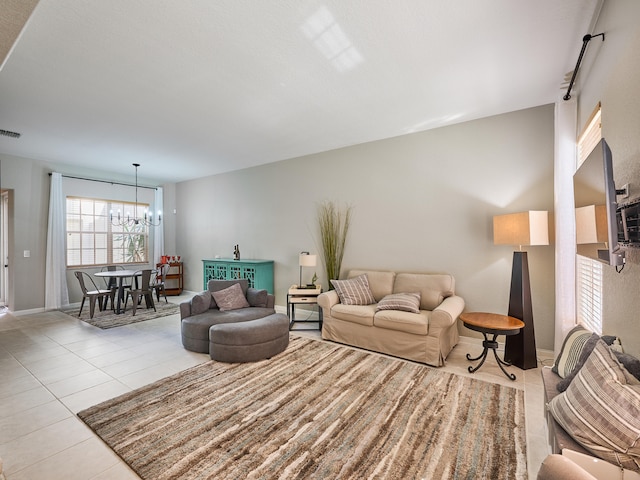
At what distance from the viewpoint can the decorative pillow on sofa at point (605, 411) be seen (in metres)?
1.16

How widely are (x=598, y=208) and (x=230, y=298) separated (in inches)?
156

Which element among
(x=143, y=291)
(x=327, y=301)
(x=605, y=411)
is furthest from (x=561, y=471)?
(x=143, y=291)

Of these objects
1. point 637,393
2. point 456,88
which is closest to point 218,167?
point 456,88

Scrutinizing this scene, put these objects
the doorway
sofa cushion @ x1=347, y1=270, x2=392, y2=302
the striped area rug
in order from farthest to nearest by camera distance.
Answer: the doorway → sofa cushion @ x1=347, y1=270, x2=392, y2=302 → the striped area rug

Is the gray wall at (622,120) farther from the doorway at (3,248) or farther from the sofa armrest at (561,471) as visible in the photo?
the doorway at (3,248)

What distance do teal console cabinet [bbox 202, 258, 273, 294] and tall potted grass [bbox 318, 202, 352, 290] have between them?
130cm

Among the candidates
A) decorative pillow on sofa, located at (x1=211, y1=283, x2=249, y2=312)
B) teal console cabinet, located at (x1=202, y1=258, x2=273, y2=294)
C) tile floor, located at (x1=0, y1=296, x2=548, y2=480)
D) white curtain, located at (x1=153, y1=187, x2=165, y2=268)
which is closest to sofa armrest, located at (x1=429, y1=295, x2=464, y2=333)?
tile floor, located at (x1=0, y1=296, x2=548, y2=480)

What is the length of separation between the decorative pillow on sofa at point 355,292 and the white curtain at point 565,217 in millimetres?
2099

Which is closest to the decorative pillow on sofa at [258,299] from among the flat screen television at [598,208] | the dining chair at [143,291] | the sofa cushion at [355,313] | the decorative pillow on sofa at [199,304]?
the decorative pillow on sofa at [199,304]

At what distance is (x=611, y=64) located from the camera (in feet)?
6.25

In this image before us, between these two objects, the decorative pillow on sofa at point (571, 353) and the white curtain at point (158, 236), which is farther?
the white curtain at point (158, 236)

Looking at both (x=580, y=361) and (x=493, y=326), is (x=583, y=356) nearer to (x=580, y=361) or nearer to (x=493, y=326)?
(x=580, y=361)

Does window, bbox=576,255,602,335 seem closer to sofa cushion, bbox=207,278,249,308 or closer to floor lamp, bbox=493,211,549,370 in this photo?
floor lamp, bbox=493,211,549,370

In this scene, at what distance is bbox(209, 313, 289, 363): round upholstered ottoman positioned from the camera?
10.9 feet
